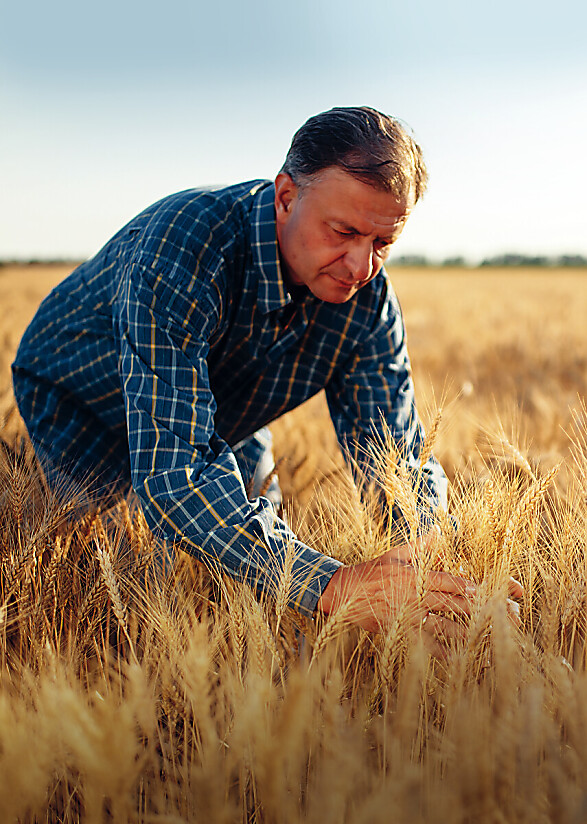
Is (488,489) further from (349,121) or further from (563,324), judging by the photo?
(563,324)

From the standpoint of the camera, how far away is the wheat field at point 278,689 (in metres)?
0.78

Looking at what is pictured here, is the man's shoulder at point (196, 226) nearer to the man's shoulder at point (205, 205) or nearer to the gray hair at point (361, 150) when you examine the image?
the man's shoulder at point (205, 205)

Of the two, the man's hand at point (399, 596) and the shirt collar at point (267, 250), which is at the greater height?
the shirt collar at point (267, 250)

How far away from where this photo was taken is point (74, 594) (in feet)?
4.32

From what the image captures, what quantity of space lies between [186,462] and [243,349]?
0.67 meters

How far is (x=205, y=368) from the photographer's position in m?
1.46

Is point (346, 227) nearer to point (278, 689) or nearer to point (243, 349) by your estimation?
point (243, 349)

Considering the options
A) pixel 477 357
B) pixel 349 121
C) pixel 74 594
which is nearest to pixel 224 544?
pixel 74 594

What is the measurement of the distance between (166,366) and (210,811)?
861 mm

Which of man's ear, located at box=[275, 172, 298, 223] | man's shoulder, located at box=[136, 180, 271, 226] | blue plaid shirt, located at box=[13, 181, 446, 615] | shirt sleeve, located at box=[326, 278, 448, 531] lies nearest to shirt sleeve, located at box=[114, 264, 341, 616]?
blue plaid shirt, located at box=[13, 181, 446, 615]

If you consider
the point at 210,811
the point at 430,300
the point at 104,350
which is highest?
the point at 104,350

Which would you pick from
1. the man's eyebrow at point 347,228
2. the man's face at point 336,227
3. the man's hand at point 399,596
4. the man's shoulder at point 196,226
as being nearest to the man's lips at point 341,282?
the man's face at point 336,227

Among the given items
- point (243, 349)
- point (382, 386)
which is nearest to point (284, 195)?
point (243, 349)

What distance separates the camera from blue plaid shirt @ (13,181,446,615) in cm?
124
